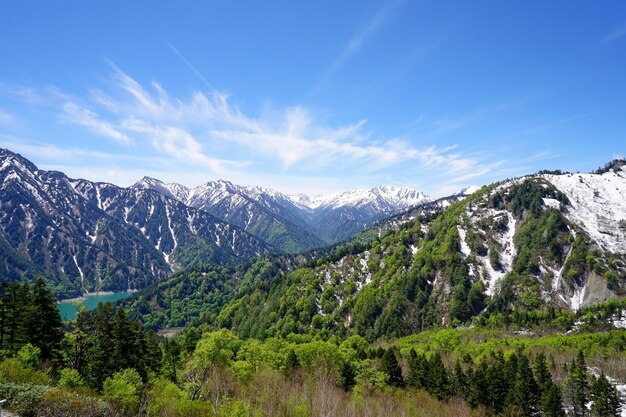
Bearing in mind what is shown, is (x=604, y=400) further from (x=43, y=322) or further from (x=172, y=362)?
(x=43, y=322)

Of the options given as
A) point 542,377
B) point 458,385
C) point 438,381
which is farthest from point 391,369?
point 542,377

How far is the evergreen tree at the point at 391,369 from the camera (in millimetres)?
96000

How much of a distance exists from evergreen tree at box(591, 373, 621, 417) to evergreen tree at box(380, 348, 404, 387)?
47.3 meters

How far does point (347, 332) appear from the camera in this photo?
19962 cm

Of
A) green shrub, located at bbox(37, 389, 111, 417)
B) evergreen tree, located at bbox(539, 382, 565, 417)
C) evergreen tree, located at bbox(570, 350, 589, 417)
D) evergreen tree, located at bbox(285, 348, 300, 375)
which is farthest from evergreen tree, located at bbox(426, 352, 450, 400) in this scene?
green shrub, located at bbox(37, 389, 111, 417)

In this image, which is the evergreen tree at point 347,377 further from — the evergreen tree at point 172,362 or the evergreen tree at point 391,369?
the evergreen tree at point 172,362

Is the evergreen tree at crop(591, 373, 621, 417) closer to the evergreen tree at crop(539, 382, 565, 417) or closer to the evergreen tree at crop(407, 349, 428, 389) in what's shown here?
the evergreen tree at crop(539, 382, 565, 417)

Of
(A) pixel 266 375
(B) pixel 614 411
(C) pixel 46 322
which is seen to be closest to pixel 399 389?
(A) pixel 266 375

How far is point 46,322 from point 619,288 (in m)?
232

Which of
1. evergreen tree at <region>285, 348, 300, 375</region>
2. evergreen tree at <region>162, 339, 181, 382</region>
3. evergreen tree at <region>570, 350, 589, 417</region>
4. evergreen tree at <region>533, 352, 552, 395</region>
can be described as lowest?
evergreen tree at <region>570, 350, 589, 417</region>

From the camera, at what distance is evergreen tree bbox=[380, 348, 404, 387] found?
315 feet

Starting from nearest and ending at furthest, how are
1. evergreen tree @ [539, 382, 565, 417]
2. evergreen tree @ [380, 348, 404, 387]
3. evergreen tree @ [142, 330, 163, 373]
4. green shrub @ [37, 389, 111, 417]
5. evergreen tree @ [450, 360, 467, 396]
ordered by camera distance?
1. green shrub @ [37, 389, 111, 417]
2. evergreen tree @ [142, 330, 163, 373]
3. evergreen tree @ [539, 382, 565, 417]
4. evergreen tree @ [450, 360, 467, 396]
5. evergreen tree @ [380, 348, 404, 387]

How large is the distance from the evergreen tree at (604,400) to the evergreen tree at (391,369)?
47271 mm

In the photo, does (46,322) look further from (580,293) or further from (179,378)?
(580,293)
